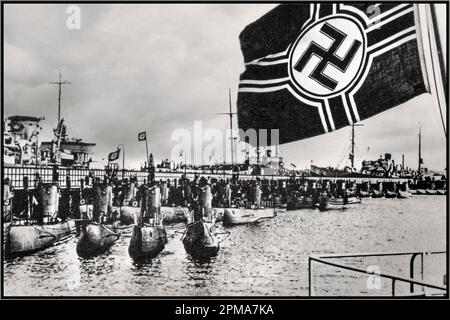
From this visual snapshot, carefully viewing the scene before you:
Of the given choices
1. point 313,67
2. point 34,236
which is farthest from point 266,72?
point 34,236

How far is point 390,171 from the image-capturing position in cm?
801

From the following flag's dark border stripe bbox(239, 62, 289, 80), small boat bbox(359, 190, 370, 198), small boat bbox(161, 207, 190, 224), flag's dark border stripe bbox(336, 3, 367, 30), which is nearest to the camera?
flag's dark border stripe bbox(336, 3, 367, 30)

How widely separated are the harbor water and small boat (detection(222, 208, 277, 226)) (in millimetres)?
318

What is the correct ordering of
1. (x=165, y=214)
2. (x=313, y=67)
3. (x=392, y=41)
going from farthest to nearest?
(x=165, y=214)
(x=313, y=67)
(x=392, y=41)

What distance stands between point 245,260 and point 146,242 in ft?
6.03

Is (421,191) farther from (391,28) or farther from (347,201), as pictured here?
(391,28)

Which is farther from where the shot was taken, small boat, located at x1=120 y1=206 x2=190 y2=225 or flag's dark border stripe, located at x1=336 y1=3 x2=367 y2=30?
small boat, located at x1=120 y1=206 x2=190 y2=225

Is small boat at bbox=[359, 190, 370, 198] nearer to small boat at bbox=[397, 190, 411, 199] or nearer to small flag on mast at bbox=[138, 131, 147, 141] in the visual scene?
small boat at bbox=[397, 190, 411, 199]

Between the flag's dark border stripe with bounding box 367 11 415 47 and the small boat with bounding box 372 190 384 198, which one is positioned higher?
the flag's dark border stripe with bounding box 367 11 415 47

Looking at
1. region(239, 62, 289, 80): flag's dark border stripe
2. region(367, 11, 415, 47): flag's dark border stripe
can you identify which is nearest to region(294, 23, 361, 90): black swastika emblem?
region(239, 62, 289, 80): flag's dark border stripe

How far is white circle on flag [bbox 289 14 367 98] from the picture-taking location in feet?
22.1

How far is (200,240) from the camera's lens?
8.55m
